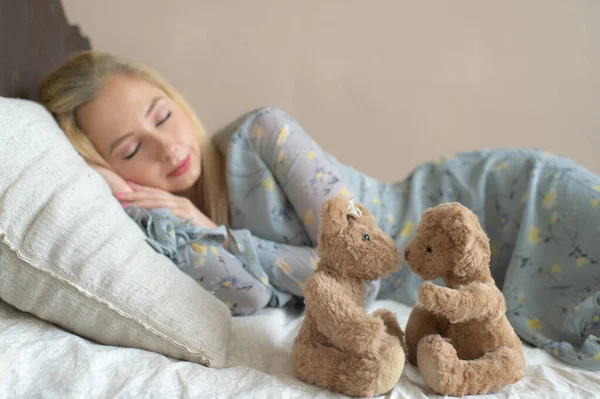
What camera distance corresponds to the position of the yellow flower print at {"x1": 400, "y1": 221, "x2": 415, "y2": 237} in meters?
A: 1.18

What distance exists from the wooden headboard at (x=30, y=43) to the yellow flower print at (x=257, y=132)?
52 cm

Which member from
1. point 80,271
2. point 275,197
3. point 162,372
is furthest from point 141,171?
point 162,372

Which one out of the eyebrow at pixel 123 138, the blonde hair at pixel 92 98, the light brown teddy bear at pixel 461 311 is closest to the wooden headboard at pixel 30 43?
the blonde hair at pixel 92 98

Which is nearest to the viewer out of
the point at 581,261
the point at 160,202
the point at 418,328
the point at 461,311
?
the point at 461,311

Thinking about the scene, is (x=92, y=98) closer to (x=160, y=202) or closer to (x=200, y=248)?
(x=160, y=202)

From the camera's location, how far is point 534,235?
1067mm

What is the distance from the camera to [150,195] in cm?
111

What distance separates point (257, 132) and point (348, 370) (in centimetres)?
66

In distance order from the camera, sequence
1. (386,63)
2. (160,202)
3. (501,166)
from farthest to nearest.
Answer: (386,63)
(501,166)
(160,202)

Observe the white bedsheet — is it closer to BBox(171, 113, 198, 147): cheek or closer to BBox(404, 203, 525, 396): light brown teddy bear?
BBox(404, 203, 525, 396): light brown teddy bear

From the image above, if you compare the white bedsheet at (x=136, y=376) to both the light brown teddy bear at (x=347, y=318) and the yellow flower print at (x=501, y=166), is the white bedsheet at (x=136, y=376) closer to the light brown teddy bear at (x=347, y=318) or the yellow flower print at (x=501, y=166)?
the light brown teddy bear at (x=347, y=318)

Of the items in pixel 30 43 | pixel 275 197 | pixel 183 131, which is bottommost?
pixel 275 197

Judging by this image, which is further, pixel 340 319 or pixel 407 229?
pixel 407 229

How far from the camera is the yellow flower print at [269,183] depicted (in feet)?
3.82
